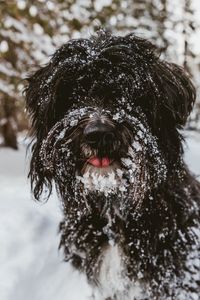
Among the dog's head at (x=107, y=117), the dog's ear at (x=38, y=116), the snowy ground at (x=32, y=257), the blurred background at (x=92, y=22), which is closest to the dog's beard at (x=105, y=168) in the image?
the dog's head at (x=107, y=117)

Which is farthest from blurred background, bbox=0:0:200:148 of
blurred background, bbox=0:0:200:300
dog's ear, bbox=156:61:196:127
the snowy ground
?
dog's ear, bbox=156:61:196:127

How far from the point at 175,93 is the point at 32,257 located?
1.68m

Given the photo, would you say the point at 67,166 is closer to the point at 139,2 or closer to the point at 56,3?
the point at 56,3

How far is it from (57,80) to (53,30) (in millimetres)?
2960

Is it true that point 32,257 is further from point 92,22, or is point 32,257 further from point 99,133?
A: point 92,22

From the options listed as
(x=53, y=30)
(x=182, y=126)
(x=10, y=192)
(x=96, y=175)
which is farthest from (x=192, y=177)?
(x=53, y=30)

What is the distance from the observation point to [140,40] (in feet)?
9.25

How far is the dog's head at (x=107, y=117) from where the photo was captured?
240 cm

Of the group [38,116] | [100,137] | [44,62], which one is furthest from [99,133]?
[44,62]

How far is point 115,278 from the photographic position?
2.97 m

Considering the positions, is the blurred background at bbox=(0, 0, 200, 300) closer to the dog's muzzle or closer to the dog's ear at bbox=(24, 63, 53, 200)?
the dog's ear at bbox=(24, 63, 53, 200)

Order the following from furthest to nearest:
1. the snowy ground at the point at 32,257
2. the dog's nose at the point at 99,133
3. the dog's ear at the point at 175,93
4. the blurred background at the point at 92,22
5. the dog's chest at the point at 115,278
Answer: the blurred background at the point at 92,22 < the snowy ground at the point at 32,257 < the dog's chest at the point at 115,278 < the dog's ear at the point at 175,93 < the dog's nose at the point at 99,133

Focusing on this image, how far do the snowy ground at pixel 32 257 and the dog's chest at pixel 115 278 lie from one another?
0.46 metres

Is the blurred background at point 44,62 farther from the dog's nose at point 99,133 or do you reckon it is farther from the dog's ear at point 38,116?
the dog's nose at point 99,133
